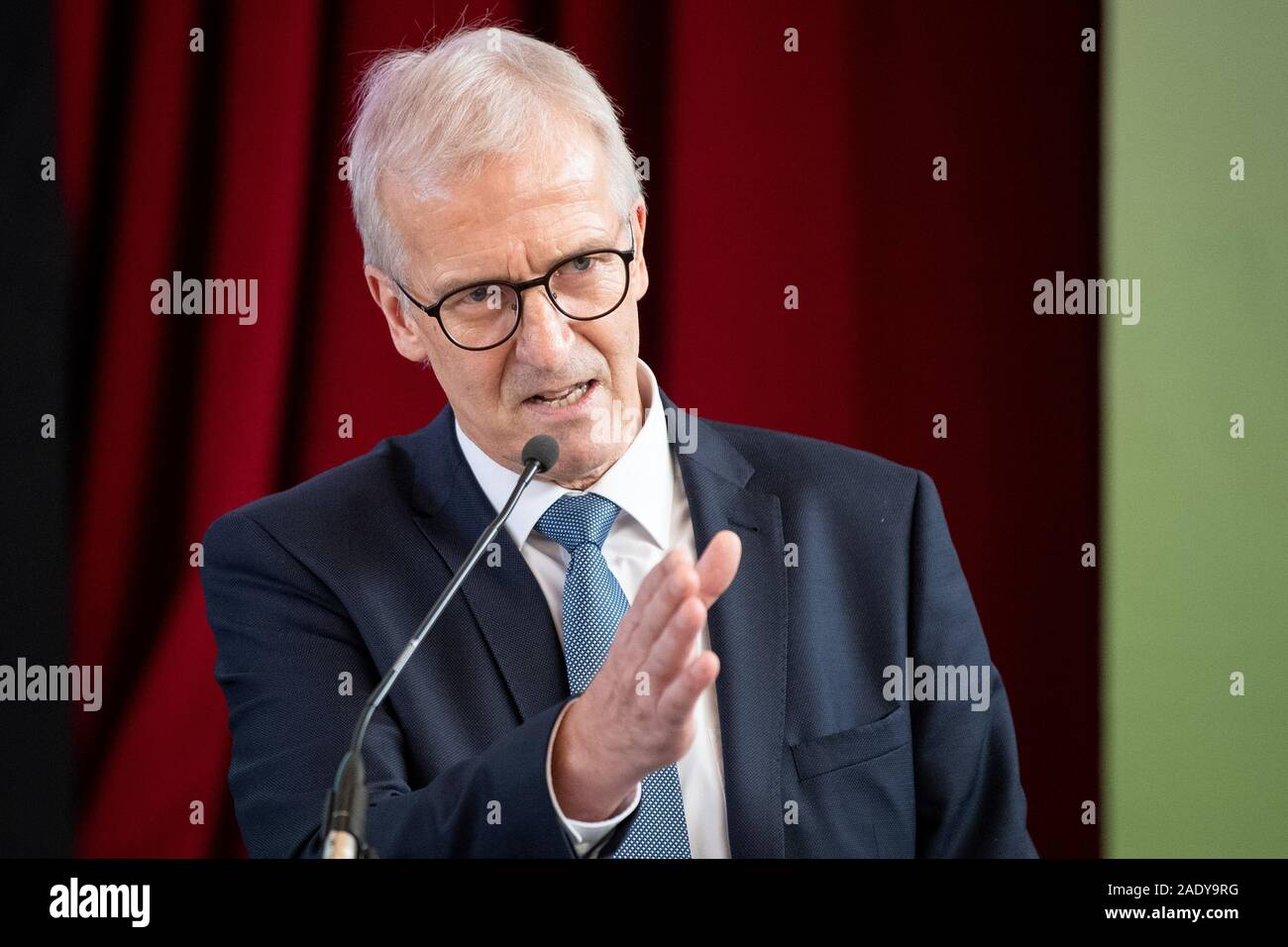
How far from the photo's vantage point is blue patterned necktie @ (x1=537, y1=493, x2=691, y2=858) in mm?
1458

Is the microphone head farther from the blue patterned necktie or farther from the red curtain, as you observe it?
the red curtain

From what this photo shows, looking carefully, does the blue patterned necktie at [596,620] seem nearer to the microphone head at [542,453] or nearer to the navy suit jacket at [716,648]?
the navy suit jacket at [716,648]

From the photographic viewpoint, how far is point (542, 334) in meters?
1.53

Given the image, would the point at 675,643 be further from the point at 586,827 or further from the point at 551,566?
the point at 551,566

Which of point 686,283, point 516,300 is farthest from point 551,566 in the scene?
point 686,283

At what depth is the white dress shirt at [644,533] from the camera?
59.6 inches

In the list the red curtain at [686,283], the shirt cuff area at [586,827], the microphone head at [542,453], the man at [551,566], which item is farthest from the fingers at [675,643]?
the red curtain at [686,283]

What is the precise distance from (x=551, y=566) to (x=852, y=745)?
1.39ft

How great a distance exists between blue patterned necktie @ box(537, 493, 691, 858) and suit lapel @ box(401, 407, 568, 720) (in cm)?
3

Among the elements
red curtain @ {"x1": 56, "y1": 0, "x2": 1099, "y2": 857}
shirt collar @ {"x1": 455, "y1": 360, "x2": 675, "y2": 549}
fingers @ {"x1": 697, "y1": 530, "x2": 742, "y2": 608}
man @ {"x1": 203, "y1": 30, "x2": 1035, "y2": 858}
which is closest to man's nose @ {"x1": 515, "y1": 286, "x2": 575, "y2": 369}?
man @ {"x1": 203, "y1": 30, "x2": 1035, "y2": 858}

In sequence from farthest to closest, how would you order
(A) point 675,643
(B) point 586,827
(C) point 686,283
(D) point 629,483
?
(C) point 686,283 → (D) point 629,483 → (B) point 586,827 → (A) point 675,643
